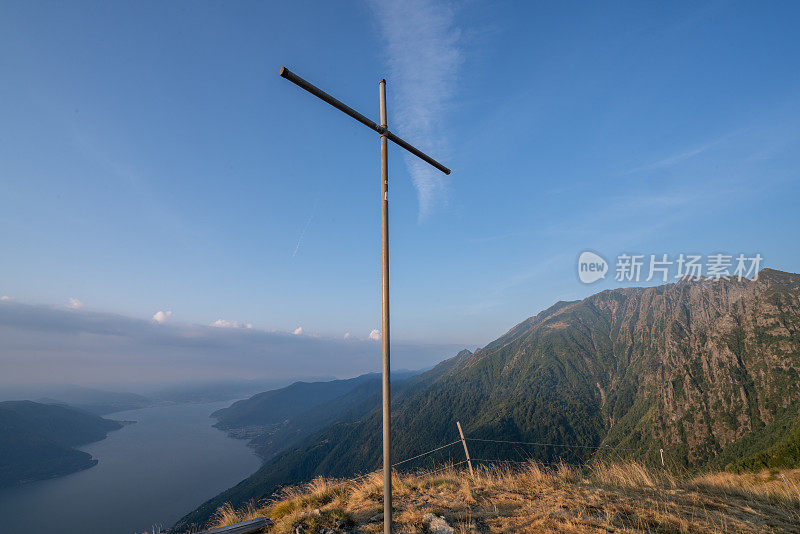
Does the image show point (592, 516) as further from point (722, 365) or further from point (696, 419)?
point (722, 365)

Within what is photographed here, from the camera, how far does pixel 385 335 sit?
5.23 meters

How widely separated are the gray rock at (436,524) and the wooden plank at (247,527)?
11.9 ft

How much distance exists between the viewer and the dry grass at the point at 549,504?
643 centimetres

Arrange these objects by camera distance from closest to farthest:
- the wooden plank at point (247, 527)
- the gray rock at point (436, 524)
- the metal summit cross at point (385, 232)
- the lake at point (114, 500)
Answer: the metal summit cross at point (385, 232), the gray rock at point (436, 524), the wooden plank at point (247, 527), the lake at point (114, 500)

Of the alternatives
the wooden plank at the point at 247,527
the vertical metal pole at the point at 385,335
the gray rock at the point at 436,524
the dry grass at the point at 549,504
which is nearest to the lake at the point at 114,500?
the dry grass at the point at 549,504

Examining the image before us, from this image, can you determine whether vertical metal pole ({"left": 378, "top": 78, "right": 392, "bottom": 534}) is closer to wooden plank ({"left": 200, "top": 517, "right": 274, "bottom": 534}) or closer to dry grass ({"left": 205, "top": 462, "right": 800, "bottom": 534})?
dry grass ({"left": 205, "top": 462, "right": 800, "bottom": 534})

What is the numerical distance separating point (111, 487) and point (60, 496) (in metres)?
28.9

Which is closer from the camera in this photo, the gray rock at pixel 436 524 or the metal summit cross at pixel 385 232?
the metal summit cross at pixel 385 232

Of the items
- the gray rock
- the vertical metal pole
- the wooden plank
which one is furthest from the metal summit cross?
the wooden plank

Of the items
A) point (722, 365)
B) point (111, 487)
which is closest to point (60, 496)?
point (111, 487)

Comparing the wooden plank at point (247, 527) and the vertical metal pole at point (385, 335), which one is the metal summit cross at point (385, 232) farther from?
the wooden plank at point (247, 527)

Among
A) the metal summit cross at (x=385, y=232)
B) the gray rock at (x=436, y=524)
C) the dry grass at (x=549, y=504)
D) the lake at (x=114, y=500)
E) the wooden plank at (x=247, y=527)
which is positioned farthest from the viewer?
the lake at (x=114, y=500)

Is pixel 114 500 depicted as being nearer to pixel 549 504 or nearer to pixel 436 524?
pixel 436 524

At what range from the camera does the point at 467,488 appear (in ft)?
29.4
